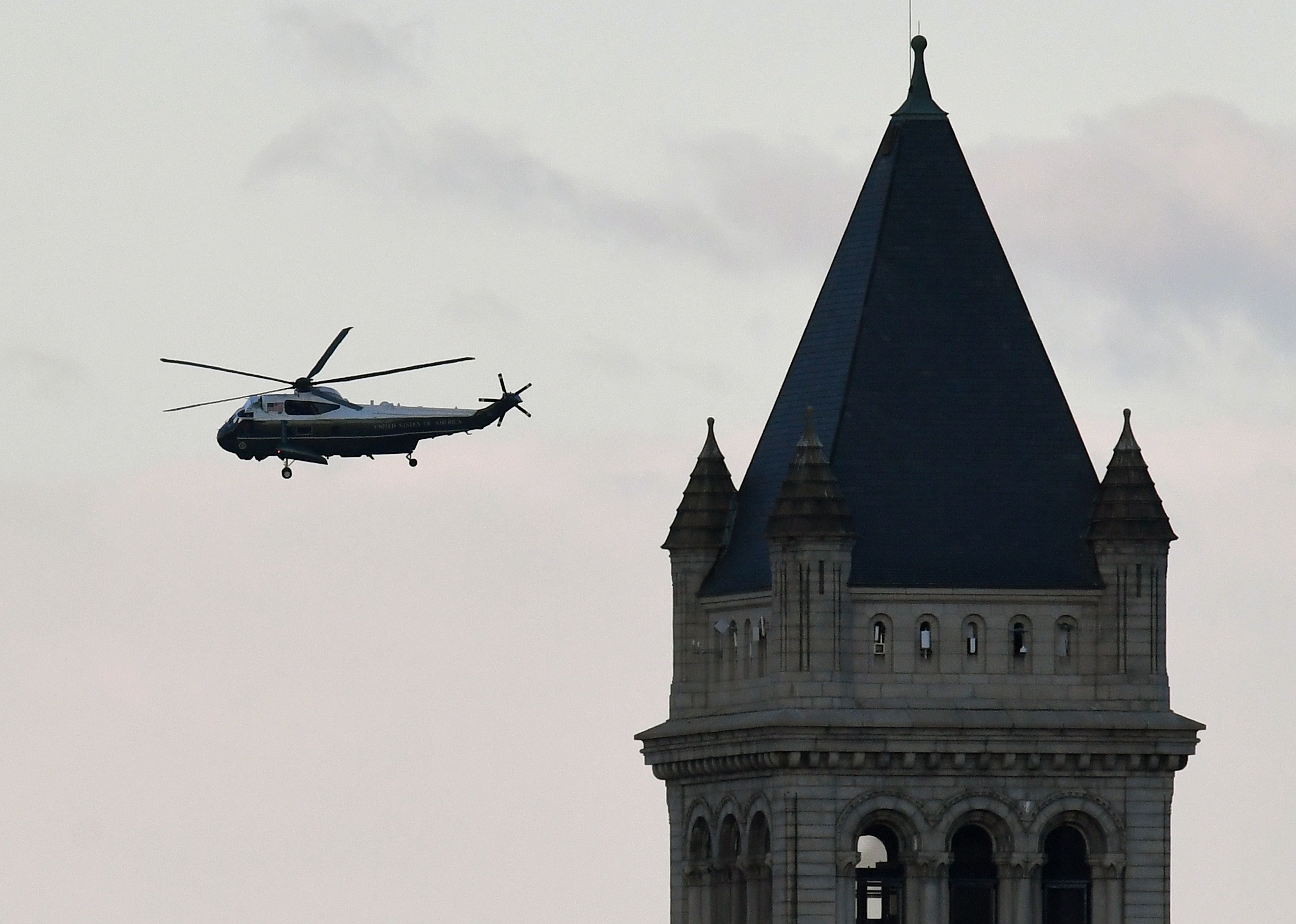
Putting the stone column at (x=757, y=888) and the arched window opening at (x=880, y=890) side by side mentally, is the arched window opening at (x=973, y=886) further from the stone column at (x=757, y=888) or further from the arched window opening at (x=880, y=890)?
the stone column at (x=757, y=888)

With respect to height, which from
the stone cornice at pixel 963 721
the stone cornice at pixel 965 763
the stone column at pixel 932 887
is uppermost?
the stone cornice at pixel 963 721

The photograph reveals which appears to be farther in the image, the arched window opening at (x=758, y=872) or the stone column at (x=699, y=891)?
the stone column at (x=699, y=891)

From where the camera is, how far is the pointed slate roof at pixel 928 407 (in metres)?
166

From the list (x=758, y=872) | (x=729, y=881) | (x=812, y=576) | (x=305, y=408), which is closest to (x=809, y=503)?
(x=812, y=576)

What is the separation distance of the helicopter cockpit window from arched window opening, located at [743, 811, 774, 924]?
90.8 ft

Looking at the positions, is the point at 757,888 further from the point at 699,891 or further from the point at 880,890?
the point at 699,891

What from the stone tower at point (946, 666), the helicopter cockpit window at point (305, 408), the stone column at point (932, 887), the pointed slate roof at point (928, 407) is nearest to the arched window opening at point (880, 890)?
the stone tower at point (946, 666)

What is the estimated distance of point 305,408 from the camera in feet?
616

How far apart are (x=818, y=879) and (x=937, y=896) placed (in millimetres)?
3415

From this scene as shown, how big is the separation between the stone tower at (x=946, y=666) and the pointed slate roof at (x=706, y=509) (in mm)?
2222

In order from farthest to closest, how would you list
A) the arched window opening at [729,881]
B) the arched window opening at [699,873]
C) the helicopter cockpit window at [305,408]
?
the helicopter cockpit window at [305,408] < the arched window opening at [699,873] < the arched window opening at [729,881]

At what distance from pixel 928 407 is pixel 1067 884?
566 inches

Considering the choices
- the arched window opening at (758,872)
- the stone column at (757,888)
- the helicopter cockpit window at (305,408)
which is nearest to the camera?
the arched window opening at (758,872)

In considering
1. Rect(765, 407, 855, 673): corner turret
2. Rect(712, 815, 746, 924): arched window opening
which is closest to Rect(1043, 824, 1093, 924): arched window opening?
Rect(765, 407, 855, 673): corner turret
